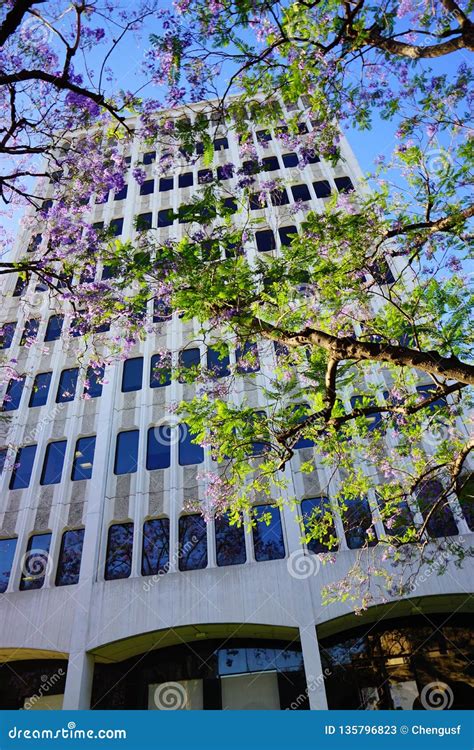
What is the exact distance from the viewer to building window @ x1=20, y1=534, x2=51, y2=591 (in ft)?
53.4

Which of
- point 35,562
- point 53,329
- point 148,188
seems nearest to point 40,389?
point 53,329

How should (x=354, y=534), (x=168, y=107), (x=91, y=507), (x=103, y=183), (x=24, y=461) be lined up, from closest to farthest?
(x=168, y=107) → (x=103, y=183) → (x=354, y=534) → (x=91, y=507) → (x=24, y=461)

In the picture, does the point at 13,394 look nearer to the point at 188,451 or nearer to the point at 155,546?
the point at 188,451

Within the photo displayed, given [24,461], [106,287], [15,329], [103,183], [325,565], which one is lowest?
[325,565]

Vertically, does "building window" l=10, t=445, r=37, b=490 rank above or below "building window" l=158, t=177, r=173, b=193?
below

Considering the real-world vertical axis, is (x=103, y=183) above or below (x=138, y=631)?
above

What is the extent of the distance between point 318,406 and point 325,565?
300 inches

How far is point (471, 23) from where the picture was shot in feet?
19.0

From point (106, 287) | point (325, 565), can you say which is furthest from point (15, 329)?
point (325, 565)

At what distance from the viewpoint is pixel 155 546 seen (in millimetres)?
16234

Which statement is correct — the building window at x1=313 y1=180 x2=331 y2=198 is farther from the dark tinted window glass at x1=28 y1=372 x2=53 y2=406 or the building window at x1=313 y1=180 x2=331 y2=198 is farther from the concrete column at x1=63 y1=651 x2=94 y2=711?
the concrete column at x1=63 y1=651 x2=94 y2=711

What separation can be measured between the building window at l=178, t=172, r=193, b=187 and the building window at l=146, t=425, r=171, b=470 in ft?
43.1

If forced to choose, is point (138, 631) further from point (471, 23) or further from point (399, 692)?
point (471, 23)

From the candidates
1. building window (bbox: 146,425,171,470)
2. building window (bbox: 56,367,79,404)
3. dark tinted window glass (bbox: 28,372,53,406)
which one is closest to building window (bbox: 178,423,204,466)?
building window (bbox: 146,425,171,470)
